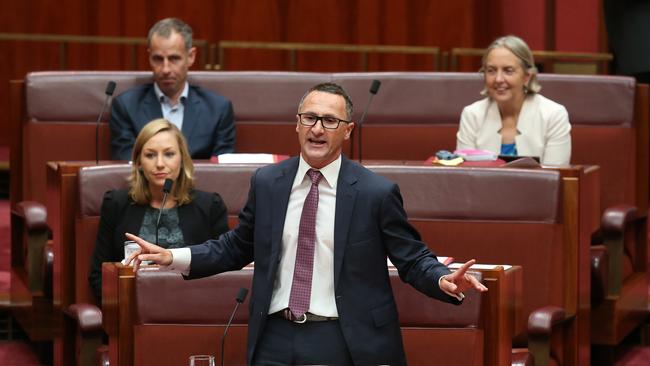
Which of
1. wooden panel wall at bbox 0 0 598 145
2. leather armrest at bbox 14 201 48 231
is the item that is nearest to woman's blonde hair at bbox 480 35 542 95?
leather armrest at bbox 14 201 48 231

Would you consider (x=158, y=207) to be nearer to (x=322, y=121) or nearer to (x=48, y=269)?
A: (x=48, y=269)

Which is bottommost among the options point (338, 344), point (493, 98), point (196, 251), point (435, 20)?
point (338, 344)

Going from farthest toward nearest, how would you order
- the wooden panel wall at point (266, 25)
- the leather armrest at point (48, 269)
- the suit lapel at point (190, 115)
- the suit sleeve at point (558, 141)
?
the wooden panel wall at point (266, 25)
the suit lapel at point (190, 115)
the suit sleeve at point (558, 141)
the leather armrest at point (48, 269)

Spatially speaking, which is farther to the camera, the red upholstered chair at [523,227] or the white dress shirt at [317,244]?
the red upholstered chair at [523,227]

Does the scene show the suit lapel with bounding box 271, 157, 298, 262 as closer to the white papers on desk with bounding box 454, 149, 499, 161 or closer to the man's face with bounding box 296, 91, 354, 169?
the man's face with bounding box 296, 91, 354, 169

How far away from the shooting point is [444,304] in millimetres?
1596

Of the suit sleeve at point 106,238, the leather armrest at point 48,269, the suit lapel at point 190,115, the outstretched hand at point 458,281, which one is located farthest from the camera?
the suit lapel at point 190,115

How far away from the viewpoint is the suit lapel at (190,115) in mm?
2512

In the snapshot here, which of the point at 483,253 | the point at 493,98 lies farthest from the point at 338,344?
the point at 493,98

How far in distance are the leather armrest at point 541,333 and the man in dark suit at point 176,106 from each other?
0.88 metres

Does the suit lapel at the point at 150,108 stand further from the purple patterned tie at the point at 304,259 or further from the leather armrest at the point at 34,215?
the purple patterned tie at the point at 304,259

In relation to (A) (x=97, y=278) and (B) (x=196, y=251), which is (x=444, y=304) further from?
(A) (x=97, y=278)

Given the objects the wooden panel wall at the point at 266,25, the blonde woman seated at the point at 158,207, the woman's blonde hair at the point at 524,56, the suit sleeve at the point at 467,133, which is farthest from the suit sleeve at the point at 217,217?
the wooden panel wall at the point at 266,25

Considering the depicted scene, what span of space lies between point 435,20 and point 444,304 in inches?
99.4
